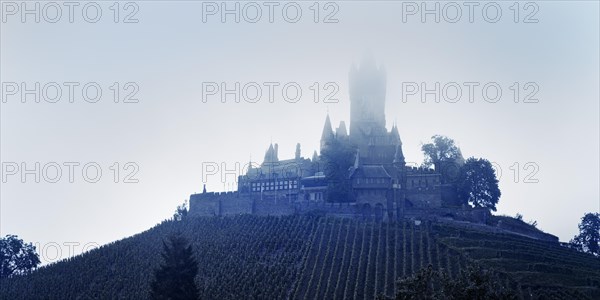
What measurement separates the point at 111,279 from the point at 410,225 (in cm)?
2783

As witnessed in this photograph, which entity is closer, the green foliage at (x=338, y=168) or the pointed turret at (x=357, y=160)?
the green foliage at (x=338, y=168)

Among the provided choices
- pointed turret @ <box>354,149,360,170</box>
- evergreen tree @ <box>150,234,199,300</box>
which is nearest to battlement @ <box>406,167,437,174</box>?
pointed turret @ <box>354,149,360,170</box>

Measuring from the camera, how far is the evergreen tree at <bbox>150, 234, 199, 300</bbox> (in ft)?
112

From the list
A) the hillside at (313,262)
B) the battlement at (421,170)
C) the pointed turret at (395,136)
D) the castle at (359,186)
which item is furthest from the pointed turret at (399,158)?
the hillside at (313,262)

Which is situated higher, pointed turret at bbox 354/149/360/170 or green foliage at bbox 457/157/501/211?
pointed turret at bbox 354/149/360/170

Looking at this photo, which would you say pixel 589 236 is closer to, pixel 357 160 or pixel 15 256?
pixel 357 160

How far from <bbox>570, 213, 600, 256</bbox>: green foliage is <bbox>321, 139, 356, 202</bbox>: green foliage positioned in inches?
1001

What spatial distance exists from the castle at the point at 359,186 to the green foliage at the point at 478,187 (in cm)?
196

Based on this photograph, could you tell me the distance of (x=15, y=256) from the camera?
245 feet

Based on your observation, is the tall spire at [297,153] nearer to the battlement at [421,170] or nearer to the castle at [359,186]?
the castle at [359,186]

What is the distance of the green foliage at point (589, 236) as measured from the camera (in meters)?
66.2

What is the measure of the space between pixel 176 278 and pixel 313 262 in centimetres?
1822

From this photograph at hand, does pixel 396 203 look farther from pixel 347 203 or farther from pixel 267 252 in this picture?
pixel 267 252

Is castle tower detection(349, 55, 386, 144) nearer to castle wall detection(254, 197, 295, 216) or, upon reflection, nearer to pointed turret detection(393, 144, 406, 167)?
pointed turret detection(393, 144, 406, 167)
